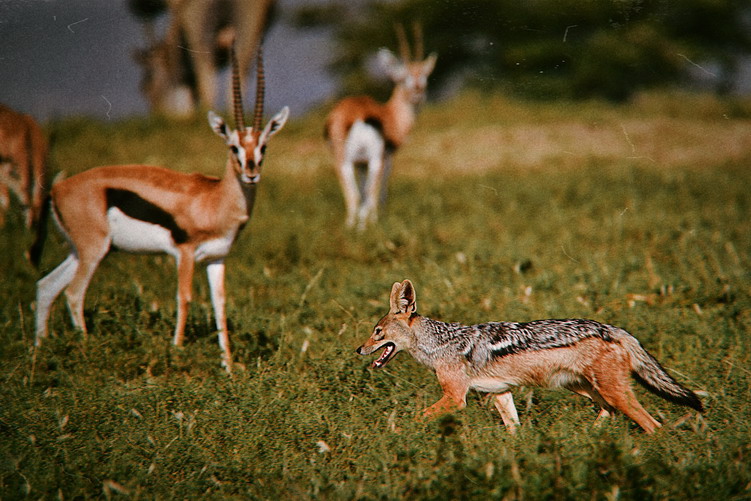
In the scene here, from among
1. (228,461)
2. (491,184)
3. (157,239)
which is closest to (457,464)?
(228,461)

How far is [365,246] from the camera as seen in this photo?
805 cm

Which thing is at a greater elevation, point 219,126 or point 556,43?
point 219,126

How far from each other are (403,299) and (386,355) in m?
0.35

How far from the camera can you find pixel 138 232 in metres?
5.61

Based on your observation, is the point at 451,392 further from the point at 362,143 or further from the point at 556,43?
the point at 556,43

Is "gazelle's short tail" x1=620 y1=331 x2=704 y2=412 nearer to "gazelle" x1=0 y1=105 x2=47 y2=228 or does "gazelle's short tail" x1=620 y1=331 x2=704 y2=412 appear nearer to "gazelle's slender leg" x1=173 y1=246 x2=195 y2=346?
"gazelle's slender leg" x1=173 y1=246 x2=195 y2=346

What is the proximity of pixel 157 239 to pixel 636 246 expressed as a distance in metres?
4.63

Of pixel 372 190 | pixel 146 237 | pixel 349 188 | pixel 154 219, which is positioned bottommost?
pixel 372 190

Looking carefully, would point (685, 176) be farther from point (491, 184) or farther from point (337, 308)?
point (337, 308)

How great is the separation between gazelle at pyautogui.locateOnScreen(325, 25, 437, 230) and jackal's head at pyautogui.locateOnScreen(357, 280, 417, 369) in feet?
15.6

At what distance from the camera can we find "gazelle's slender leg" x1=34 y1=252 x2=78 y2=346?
563 centimetres

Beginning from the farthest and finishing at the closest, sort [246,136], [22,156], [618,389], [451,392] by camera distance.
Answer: [22,156] < [246,136] < [451,392] < [618,389]

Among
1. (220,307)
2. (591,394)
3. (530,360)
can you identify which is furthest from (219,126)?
(591,394)

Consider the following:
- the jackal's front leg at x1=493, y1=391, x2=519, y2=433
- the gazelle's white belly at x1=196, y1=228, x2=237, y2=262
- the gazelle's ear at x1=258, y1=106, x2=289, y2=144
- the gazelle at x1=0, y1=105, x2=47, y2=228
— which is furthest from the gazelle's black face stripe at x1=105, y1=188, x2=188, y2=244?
the gazelle at x1=0, y1=105, x2=47, y2=228
